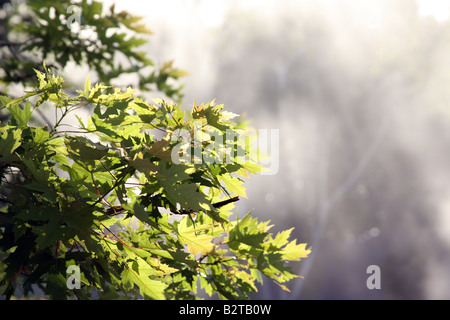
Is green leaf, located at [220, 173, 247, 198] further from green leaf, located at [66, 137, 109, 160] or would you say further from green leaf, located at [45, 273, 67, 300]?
green leaf, located at [45, 273, 67, 300]

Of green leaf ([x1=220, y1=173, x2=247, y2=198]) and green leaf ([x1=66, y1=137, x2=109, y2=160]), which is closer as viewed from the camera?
green leaf ([x1=66, y1=137, x2=109, y2=160])

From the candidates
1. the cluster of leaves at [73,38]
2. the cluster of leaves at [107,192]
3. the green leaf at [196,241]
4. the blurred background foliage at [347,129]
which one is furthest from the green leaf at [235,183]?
the blurred background foliage at [347,129]

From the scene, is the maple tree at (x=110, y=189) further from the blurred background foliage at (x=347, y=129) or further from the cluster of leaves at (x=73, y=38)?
the blurred background foliage at (x=347, y=129)

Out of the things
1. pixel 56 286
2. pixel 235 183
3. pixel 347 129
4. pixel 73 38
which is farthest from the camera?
pixel 347 129

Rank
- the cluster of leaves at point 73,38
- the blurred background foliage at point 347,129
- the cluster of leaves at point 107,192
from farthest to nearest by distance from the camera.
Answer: the blurred background foliage at point 347,129, the cluster of leaves at point 73,38, the cluster of leaves at point 107,192

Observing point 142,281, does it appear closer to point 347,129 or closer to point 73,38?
point 73,38

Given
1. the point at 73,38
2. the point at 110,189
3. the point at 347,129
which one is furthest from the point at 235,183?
the point at 347,129

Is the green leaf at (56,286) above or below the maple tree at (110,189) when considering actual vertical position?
below

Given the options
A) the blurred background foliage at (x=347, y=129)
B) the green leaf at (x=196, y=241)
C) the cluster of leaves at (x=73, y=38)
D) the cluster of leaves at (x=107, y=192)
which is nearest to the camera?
the cluster of leaves at (x=107, y=192)

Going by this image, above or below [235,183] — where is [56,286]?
below

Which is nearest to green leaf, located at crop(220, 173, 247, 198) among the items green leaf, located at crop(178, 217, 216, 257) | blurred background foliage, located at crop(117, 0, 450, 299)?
green leaf, located at crop(178, 217, 216, 257)

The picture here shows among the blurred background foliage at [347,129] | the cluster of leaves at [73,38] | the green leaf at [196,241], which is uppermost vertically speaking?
the blurred background foliage at [347,129]

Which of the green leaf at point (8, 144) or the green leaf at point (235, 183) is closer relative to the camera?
the green leaf at point (8, 144)

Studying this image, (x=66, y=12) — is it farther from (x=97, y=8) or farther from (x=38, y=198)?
(x=38, y=198)
